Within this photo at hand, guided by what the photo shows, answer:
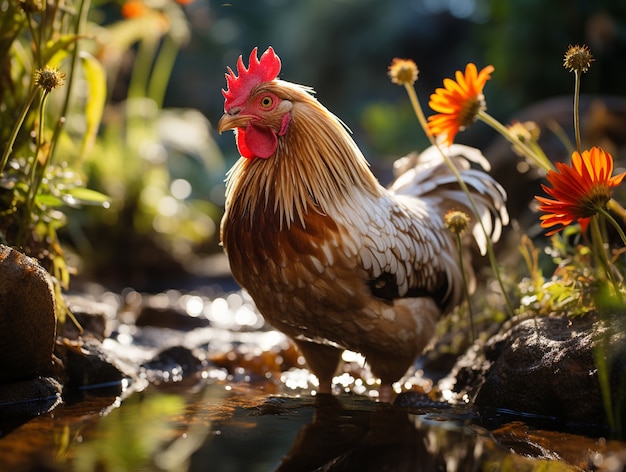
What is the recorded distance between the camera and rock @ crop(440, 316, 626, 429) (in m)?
3.08

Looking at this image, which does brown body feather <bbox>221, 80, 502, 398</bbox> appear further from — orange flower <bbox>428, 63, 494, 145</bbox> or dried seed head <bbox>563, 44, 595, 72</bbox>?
dried seed head <bbox>563, 44, 595, 72</bbox>

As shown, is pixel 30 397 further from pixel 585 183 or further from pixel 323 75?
pixel 323 75

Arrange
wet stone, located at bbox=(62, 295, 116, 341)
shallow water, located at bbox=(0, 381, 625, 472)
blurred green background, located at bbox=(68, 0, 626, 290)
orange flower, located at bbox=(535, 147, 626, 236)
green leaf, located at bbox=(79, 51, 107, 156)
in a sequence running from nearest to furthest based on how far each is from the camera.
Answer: shallow water, located at bbox=(0, 381, 625, 472) < orange flower, located at bbox=(535, 147, 626, 236) < wet stone, located at bbox=(62, 295, 116, 341) < green leaf, located at bbox=(79, 51, 107, 156) < blurred green background, located at bbox=(68, 0, 626, 290)

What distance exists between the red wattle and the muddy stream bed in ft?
4.00

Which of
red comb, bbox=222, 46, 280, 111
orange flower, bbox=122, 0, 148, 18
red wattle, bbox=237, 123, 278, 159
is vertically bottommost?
red wattle, bbox=237, 123, 278, 159

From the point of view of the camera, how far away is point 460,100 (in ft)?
11.8

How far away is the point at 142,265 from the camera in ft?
29.6

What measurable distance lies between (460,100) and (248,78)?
3.53ft

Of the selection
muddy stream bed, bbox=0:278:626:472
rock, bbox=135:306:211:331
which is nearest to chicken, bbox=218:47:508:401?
muddy stream bed, bbox=0:278:626:472

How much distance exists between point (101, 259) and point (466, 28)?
11.9m

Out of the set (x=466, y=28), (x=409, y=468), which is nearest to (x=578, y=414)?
(x=409, y=468)

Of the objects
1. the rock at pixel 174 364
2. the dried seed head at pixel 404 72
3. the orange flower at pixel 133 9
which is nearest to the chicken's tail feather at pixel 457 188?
the dried seed head at pixel 404 72

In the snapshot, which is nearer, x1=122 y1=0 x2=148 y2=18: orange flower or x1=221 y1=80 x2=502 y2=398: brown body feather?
x1=221 y1=80 x2=502 y2=398: brown body feather

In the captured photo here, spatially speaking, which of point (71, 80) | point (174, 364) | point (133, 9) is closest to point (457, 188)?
point (174, 364)
